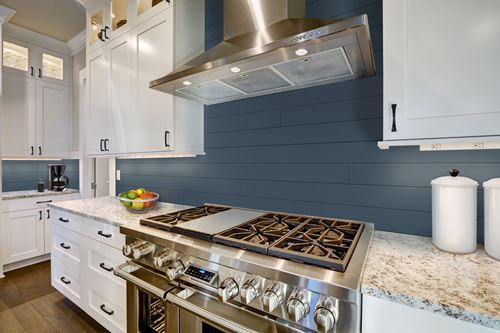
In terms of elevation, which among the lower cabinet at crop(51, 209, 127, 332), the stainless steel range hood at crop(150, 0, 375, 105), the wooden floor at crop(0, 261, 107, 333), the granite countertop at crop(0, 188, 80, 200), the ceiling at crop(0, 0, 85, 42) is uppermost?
the ceiling at crop(0, 0, 85, 42)

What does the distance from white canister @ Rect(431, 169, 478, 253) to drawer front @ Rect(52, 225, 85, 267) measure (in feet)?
7.74

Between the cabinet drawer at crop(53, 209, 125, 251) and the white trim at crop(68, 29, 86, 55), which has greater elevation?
the white trim at crop(68, 29, 86, 55)

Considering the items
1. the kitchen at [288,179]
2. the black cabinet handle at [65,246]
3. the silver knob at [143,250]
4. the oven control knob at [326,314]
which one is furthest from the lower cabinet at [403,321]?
the black cabinet handle at [65,246]

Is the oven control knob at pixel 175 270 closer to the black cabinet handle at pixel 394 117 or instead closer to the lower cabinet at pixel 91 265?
the lower cabinet at pixel 91 265

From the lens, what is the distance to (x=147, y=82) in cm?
196

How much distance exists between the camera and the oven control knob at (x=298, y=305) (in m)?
0.81

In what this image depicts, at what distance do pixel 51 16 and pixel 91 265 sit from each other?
309 cm

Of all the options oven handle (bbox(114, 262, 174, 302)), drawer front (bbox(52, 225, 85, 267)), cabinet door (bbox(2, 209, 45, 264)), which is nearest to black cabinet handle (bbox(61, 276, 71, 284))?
drawer front (bbox(52, 225, 85, 267))

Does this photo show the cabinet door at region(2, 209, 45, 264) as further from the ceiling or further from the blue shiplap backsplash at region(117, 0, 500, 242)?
the blue shiplap backsplash at region(117, 0, 500, 242)

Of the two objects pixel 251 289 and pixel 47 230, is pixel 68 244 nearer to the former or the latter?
pixel 47 230

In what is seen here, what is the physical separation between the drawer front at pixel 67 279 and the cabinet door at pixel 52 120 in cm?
195

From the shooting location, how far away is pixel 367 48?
1.04m

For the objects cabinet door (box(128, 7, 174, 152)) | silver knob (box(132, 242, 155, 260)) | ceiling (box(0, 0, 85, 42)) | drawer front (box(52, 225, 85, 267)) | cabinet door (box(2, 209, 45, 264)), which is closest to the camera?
silver knob (box(132, 242, 155, 260))

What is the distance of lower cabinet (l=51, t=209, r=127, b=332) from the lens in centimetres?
166
